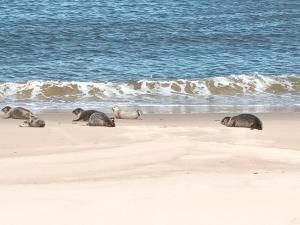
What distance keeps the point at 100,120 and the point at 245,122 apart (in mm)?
2031

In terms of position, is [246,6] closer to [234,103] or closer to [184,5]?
[184,5]

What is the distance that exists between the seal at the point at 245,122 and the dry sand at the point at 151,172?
0.49ft

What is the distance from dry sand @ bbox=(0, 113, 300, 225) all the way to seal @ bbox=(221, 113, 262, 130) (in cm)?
15

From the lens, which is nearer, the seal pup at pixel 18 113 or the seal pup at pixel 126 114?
the seal pup at pixel 18 113

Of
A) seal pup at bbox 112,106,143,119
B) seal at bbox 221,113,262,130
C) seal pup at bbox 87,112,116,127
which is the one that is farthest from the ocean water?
seal pup at bbox 87,112,116,127

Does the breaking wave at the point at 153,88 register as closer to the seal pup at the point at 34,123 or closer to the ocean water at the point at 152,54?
the ocean water at the point at 152,54

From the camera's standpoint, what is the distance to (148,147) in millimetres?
9117

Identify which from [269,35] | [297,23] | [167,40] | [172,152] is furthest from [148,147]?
[297,23]

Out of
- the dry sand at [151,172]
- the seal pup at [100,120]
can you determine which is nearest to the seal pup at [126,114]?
the dry sand at [151,172]

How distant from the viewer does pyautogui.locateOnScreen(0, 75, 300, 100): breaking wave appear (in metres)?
13.9

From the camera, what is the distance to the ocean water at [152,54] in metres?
13.9

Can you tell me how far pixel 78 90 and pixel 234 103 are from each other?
113 inches

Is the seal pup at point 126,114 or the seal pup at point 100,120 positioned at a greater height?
the seal pup at point 100,120

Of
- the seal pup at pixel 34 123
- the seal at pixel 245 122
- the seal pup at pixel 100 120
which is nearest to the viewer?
the seal pup at pixel 34 123
